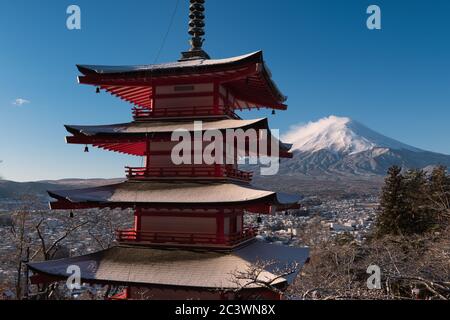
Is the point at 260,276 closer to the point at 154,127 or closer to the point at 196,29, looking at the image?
the point at 154,127

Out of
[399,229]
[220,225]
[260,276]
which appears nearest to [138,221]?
[220,225]

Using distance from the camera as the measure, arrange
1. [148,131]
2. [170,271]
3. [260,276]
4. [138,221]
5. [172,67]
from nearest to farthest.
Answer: [260,276], [170,271], [148,131], [138,221], [172,67]

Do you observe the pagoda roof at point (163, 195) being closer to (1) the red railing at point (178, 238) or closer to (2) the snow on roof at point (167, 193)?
(2) the snow on roof at point (167, 193)

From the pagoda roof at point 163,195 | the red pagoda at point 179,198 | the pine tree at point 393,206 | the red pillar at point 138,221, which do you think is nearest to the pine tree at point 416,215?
the pine tree at point 393,206

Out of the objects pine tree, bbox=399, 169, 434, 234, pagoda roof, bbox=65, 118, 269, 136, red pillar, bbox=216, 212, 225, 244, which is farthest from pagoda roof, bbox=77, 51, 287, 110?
pine tree, bbox=399, 169, 434, 234

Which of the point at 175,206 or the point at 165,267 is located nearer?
the point at 165,267

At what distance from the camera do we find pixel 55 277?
40.7 feet

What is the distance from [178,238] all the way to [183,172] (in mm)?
2337

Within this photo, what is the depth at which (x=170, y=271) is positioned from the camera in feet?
39.0

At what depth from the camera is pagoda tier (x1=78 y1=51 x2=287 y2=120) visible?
13.5 meters

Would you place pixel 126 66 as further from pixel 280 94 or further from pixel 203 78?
pixel 280 94

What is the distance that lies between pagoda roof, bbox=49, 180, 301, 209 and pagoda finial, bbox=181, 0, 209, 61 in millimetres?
5535
